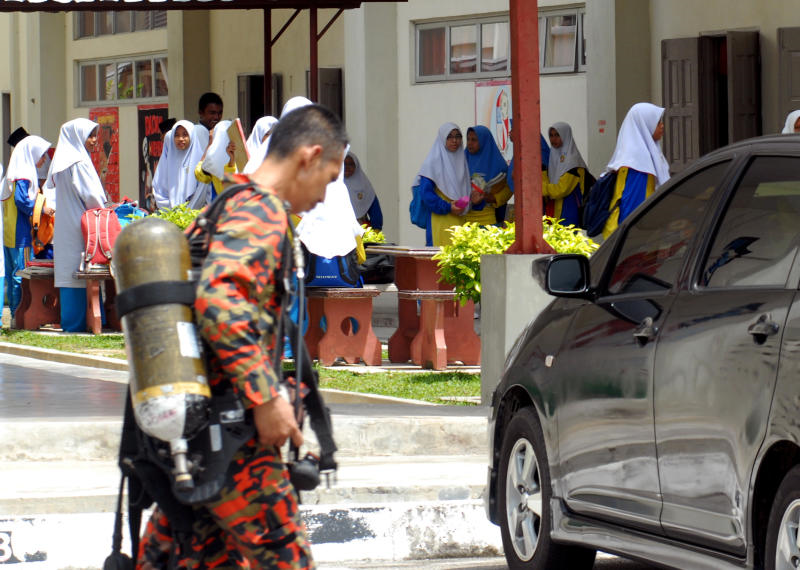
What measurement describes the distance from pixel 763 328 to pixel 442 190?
11.1 metres

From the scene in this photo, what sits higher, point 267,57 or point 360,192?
point 267,57

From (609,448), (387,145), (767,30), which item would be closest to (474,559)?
(609,448)

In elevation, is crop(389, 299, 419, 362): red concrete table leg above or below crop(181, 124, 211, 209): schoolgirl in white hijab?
below

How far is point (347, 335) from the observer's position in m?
13.9

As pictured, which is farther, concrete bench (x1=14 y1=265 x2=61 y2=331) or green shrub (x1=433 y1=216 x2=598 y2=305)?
concrete bench (x1=14 y1=265 x2=61 y2=331)

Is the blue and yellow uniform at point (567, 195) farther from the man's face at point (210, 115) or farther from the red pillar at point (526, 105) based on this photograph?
the red pillar at point (526, 105)

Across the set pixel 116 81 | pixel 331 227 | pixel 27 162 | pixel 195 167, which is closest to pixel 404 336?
pixel 331 227

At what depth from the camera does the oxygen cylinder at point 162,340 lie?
4.43m

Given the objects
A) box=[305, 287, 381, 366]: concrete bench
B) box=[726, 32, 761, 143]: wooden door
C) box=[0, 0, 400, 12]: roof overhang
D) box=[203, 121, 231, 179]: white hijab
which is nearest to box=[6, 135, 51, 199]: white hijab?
box=[0, 0, 400, 12]: roof overhang

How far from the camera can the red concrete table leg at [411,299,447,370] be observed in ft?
44.2

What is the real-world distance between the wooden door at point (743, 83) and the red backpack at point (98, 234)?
18.7 ft

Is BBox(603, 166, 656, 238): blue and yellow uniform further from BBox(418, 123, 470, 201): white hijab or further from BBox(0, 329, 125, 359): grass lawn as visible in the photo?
BBox(0, 329, 125, 359): grass lawn

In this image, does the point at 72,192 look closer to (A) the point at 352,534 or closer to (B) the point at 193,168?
(B) the point at 193,168

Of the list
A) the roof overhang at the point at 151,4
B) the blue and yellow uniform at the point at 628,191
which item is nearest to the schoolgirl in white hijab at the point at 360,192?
the roof overhang at the point at 151,4
